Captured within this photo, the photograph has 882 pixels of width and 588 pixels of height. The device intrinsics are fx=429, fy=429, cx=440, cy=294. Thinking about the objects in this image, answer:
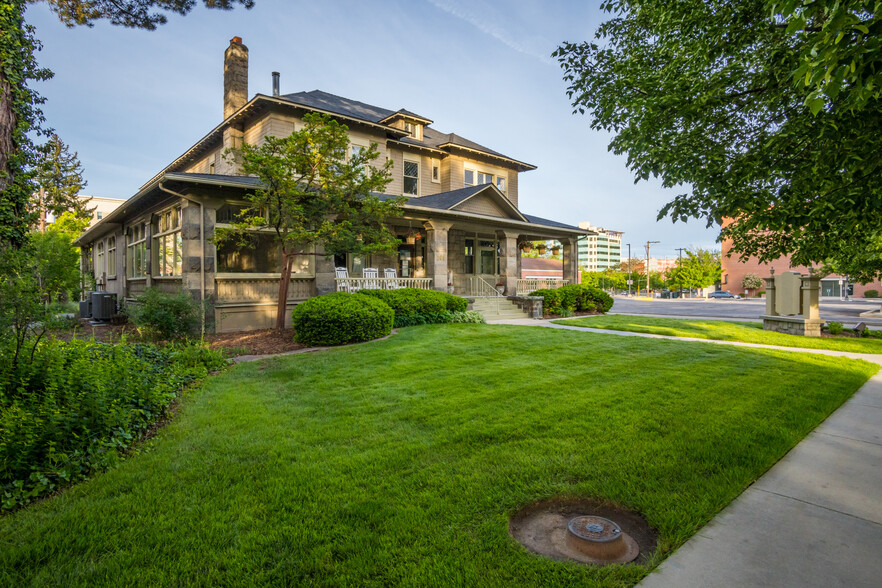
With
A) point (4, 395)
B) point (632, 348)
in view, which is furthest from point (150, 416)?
point (632, 348)

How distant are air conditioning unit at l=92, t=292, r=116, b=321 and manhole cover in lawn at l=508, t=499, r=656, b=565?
17855 millimetres

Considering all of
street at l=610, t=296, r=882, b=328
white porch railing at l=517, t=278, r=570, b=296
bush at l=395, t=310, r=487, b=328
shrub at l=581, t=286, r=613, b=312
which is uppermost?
white porch railing at l=517, t=278, r=570, b=296

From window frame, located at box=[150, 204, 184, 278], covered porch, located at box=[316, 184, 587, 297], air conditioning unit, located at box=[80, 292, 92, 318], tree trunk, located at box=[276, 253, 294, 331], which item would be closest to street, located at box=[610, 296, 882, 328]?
covered porch, located at box=[316, 184, 587, 297]

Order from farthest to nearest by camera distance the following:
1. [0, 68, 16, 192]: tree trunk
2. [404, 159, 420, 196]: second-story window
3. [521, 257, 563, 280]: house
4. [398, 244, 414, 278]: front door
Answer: [521, 257, 563, 280]: house, [404, 159, 420, 196]: second-story window, [398, 244, 414, 278]: front door, [0, 68, 16, 192]: tree trunk

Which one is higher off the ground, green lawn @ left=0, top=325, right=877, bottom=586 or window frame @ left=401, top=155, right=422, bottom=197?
window frame @ left=401, top=155, right=422, bottom=197

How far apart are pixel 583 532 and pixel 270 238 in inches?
537

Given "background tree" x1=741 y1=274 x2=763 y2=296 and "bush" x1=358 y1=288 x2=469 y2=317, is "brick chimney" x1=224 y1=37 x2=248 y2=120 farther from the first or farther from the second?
"background tree" x1=741 y1=274 x2=763 y2=296

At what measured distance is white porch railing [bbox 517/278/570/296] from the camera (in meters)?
18.9

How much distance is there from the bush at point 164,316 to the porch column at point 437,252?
8.06 metres

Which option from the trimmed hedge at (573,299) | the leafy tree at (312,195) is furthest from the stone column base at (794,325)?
the leafy tree at (312,195)

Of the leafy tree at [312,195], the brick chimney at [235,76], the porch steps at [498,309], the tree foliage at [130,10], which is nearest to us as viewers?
the tree foliage at [130,10]

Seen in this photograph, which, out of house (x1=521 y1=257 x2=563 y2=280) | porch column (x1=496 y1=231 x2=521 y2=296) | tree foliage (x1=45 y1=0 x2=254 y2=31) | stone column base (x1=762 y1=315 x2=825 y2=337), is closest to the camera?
tree foliage (x1=45 y1=0 x2=254 y2=31)

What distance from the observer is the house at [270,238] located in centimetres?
1166

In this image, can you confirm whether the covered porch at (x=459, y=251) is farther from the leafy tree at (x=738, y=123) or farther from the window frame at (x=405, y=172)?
the leafy tree at (x=738, y=123)
